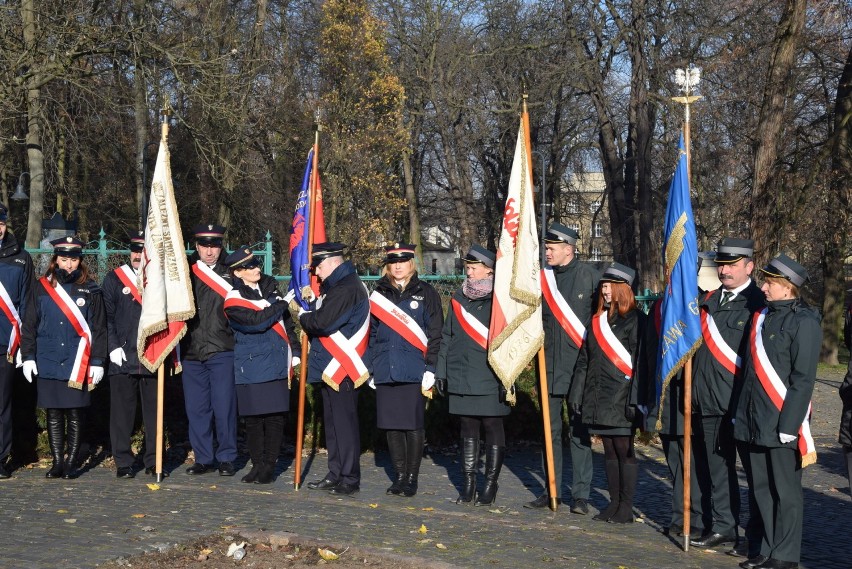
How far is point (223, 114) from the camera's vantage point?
1931cm

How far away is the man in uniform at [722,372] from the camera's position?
24.4 feet

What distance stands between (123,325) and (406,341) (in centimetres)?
251

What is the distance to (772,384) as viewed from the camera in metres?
6.87

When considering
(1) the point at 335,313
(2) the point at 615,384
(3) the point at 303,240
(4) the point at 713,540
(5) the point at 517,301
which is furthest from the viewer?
→ (3) the point at 303,240

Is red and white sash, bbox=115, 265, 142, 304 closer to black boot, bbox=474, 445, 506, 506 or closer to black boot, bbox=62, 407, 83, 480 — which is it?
black boot, bbox=62, 407, 83, 480

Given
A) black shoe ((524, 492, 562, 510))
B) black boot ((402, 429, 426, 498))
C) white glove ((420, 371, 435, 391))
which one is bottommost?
black shoe ((524, 492, 562, 510))

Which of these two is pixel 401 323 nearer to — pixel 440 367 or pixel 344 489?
pixel 440 367

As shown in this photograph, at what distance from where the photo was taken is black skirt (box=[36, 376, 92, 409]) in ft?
31.5

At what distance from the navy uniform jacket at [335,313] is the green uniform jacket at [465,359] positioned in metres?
0.71

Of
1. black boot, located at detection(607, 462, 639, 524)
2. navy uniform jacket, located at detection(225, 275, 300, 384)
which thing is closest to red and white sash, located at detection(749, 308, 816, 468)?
black boot, located at detection(607, 462, 639, 524)

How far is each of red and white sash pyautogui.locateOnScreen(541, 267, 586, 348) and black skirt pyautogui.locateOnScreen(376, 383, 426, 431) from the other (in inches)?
49.2

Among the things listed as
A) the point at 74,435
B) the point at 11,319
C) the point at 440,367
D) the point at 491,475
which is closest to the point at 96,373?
the point at 74,435

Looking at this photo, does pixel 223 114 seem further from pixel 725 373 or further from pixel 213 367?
pixel 725 373

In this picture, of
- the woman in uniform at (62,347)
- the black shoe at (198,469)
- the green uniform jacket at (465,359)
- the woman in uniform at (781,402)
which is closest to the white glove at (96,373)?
the woman in uniform at (62,347)
